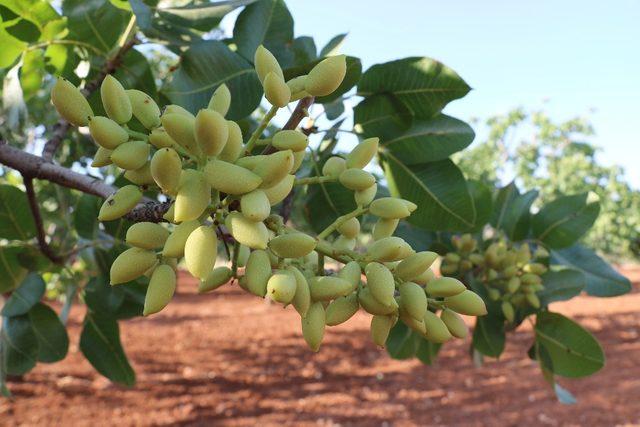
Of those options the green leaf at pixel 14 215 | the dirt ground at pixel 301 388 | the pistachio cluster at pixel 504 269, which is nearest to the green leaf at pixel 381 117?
the pistachio cluster at pixel 504 269

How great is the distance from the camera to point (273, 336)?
7383 mm

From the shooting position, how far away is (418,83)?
1.03 m

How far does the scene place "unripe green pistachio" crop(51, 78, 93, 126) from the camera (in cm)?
54

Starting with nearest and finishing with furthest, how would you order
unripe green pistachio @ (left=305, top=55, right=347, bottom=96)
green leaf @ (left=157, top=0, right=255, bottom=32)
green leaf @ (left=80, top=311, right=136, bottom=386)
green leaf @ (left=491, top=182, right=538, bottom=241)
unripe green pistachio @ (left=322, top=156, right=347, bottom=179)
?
unripe green pistachio @ (left=305, top=55, right=347, bottom=96)
unripe green pistachio @ (left=322, top=156, right=347, bottom=179)
green leaf @ (left=157, top=0, right=255, bottom=32)
green leaf @ (left=80, top=311, right=136, bottom=386)
green leaf @ (left=491, top=182, right=538, bottom=241)

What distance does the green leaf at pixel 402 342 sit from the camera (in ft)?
4.79

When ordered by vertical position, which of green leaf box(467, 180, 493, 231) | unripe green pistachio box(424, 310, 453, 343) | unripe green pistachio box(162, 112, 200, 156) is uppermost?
unripe green pistachio box(162, 112, 200, 156)

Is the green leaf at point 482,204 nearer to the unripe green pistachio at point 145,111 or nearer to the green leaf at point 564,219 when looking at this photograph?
the green leaf at point 564,219

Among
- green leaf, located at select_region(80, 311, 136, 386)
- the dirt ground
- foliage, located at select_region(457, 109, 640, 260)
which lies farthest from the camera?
foliage, located at select_region(457, 109, 640, 260)

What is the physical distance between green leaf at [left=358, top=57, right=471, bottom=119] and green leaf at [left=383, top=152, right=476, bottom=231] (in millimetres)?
113

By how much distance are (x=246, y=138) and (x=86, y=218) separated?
17.7 inches

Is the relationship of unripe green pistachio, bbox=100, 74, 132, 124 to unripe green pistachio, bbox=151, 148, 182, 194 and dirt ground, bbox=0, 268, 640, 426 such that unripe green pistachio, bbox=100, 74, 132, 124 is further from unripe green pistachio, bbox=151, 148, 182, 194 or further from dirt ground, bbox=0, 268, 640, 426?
dirt ground, bbox=0, 268, 640, 426

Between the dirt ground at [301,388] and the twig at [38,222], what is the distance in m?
3.01

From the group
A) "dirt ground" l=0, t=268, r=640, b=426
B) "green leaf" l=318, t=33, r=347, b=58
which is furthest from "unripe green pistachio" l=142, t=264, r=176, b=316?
"dirt ground" l=0, t=268, r=640, b=426

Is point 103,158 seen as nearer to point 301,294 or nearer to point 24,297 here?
point 301,294
